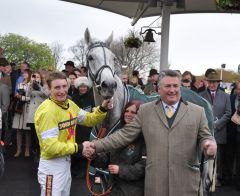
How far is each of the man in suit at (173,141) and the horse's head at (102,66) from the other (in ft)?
3.43

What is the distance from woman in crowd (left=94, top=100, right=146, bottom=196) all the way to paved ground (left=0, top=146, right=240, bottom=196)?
3.12m

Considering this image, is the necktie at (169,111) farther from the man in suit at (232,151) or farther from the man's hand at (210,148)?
the man in suit at (232,151)

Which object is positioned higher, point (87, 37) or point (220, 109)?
point (87, 37)

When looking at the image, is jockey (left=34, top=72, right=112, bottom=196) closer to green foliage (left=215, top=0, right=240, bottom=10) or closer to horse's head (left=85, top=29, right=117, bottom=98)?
horse's head (left=85, top=29, right=117, bottom=98)

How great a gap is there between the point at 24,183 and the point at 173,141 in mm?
4451

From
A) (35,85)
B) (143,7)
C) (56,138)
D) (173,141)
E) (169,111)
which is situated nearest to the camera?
(173,141)

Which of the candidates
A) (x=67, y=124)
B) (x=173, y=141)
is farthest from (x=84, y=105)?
(x=173, y=141)

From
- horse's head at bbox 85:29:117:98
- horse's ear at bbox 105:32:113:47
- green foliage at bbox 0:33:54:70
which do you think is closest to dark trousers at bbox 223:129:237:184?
horse's ear at bbox 105:32:113:47

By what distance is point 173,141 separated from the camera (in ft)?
10.0

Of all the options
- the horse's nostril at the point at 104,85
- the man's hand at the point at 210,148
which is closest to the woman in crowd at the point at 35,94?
the horse's nostril at the point at 104,85

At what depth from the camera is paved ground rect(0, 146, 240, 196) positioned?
21.0 ft

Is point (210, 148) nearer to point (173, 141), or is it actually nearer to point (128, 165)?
point (173, 141)

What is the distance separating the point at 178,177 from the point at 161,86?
71cm

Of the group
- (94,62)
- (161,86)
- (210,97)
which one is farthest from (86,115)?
(210,97)
